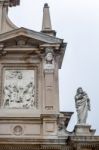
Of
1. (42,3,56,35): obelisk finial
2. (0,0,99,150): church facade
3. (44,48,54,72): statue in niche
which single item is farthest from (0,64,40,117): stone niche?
(42,3,56,35): obelisk finial

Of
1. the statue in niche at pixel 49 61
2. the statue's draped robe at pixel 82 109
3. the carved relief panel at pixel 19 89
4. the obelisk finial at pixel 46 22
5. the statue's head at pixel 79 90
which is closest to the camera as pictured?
Answer: the statue's draped robe at pixel 82 109

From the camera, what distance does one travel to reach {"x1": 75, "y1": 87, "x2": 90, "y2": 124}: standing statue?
1533 cm

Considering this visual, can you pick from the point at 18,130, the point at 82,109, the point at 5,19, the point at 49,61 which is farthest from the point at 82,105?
the point at 5,19

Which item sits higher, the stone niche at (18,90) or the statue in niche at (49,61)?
the statue in niche at (49,61)

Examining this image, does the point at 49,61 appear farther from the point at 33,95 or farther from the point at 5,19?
the point at 5,19

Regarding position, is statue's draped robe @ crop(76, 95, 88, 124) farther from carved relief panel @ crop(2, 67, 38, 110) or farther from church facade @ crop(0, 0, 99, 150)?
carved relief panel @ crop(2, 67, 38, 110)

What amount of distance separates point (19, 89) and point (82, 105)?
2.13 meters

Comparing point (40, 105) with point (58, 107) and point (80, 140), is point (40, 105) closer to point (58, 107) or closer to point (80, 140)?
point (58, 107)

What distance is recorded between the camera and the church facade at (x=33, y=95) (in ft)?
49.1

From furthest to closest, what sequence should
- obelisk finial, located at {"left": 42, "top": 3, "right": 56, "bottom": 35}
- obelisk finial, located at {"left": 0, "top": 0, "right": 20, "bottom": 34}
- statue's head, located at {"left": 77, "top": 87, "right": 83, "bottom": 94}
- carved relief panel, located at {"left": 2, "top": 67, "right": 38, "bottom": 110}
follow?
1. obelisk finial, located at {"left": 0, "top": 0, "right": 20, "bottom": 34}
2. obelisk finial, located at {"left": 42, "top": 3, "right": 56, "bottom": 35}
3. carved relief panel, located at {"left": 2, "top": 67, "right": 38, "bottom": 110}
4. statue's head, located at {"left": 77, "top": 87, "right": 83, "bottom": 94}

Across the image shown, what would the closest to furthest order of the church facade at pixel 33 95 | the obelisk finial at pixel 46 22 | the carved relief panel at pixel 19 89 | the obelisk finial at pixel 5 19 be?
the church facade at pixel 33 95 < the carved relief panel at pixel 19 89 < the obelisk finial at pixel 46 22 < the obelisk finial at pixel 5 19

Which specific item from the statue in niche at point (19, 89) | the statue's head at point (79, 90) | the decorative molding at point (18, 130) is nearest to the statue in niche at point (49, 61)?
the statue in niche at point (19, 89)

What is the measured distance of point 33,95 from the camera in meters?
16.0

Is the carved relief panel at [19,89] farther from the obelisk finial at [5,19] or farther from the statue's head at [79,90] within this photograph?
the obelisk finial at [5,19]
